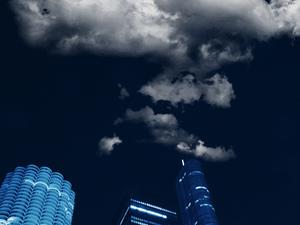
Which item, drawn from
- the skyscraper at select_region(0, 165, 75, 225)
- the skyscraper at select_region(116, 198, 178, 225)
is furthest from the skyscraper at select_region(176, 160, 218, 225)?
the skyscraper at select_region(0, 165, 75, 225)

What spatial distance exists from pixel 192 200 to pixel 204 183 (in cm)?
1122

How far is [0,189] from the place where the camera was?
17725 centimetres

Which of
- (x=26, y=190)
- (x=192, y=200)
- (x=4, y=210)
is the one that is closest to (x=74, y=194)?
(x=26, y=190)

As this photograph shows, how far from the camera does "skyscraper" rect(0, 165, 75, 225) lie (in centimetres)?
15588

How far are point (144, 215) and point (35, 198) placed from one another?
52.9 metres

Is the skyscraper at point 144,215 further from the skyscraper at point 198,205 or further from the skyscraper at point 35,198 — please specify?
the skyscraper at point 35,198

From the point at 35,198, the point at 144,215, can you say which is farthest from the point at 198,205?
the point at 35,198

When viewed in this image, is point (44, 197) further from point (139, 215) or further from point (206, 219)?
point (206, 219)

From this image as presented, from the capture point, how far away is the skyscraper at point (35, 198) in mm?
155875

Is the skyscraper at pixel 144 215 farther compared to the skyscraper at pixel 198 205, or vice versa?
the skyscraper at pixel 144 215

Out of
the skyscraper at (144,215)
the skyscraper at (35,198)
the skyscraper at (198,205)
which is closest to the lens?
the skyscraper at (35,198)

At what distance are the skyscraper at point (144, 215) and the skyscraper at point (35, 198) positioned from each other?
89.6 feet

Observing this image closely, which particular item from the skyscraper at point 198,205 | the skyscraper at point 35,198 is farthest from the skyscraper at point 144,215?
the skyscraper at point 35,198

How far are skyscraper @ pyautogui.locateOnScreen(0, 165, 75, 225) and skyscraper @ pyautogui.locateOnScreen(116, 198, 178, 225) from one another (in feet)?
89.6
